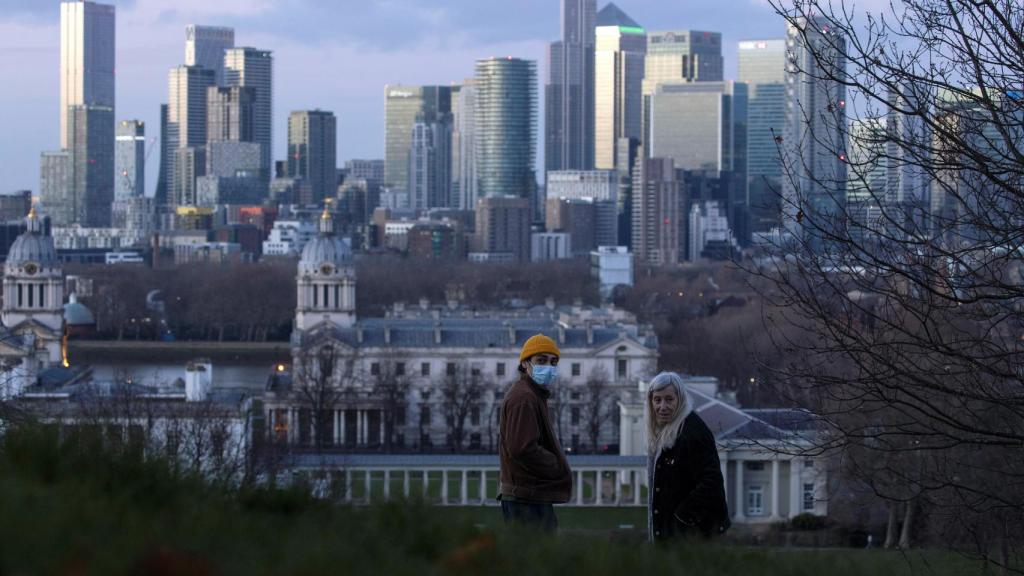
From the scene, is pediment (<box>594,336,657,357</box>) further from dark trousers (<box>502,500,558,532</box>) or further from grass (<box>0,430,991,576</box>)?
grass (<box>0,430,991,576</box>)

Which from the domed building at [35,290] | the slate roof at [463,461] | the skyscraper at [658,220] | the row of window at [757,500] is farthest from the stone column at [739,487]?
the skyscraper at [658,220]

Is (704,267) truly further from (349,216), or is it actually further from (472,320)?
(472,320)

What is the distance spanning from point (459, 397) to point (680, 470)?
3828 cm

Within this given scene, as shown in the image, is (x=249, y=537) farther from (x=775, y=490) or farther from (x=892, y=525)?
(x=775, y=490)

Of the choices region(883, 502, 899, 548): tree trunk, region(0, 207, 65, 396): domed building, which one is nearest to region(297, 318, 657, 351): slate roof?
region(0, 207, 65, 396): domed building

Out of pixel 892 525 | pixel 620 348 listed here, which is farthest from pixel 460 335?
pixel 892 525

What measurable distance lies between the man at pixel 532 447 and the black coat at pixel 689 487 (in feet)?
1.70

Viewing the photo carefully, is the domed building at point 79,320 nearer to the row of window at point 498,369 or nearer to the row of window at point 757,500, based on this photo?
the row of window at point 498,369

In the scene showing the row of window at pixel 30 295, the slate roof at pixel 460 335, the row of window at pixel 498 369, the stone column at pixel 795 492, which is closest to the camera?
the stone column at pixel 795 492

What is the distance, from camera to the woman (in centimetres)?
755

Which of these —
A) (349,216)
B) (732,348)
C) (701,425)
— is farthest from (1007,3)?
(349,216)

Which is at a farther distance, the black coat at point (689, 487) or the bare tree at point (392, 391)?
the bare tree at point (392, 391)

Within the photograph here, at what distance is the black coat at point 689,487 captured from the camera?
24.7 feet

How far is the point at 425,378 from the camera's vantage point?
1900 inches
